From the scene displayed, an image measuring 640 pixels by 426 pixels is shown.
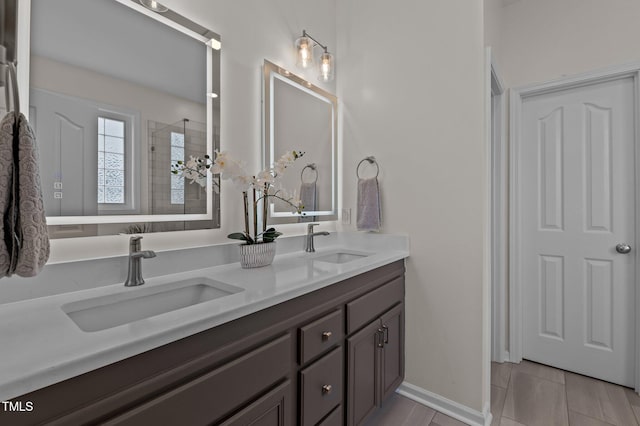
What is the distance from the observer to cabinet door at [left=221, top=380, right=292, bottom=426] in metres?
0.86

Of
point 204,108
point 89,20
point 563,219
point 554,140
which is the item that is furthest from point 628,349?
point 89,20

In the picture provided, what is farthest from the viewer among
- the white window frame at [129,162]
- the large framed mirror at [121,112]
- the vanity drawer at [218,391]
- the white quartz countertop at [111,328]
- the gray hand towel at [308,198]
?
the gray hand towel at [308,198]

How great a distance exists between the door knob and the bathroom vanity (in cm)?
156

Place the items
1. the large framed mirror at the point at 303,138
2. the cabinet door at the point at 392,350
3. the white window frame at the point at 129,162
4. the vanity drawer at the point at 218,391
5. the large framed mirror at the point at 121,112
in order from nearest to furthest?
the vanity drawer at the point at 218,391 < the large framed mirror at the point at 121,112 < the white window frame at the point at 129,162 < the cabinet door at the point at 392,350 < the large framed mirror at the point at 303,138

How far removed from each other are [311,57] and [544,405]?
2578mm

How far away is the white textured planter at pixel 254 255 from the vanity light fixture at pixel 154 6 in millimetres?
1051

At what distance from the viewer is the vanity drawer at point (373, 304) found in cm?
137

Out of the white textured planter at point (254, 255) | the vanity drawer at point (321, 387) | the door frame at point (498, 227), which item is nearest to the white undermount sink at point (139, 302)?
the white textured planter at point (254, 255)

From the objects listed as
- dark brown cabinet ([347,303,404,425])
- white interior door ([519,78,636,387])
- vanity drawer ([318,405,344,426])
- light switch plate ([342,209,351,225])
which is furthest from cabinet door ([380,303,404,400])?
white interior door ([519,78,636,387])

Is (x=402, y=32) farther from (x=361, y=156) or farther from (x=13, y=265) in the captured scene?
(x=13, y=265)

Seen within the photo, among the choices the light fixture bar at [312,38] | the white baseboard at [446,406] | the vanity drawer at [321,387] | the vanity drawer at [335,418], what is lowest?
the white baseboard at [446,406]

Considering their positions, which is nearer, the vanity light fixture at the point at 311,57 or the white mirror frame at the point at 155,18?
the white mirror frame at the point at 155,18

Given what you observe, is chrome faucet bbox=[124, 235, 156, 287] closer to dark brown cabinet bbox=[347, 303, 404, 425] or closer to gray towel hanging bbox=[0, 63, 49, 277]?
gray towel hanging bbox=[0, 63, 49, 277]

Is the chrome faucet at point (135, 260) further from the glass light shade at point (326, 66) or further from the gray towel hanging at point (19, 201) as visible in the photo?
the glass light shade at point (326, 66)
